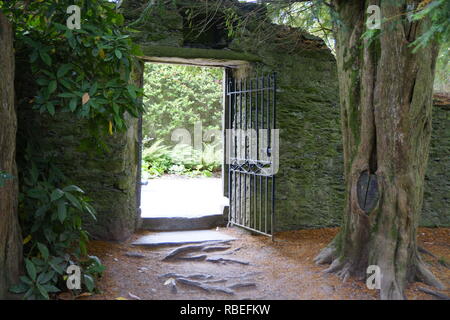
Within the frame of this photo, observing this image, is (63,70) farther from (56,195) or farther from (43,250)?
(43,250)

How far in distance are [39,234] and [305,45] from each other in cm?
460

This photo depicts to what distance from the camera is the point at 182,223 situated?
6723mm

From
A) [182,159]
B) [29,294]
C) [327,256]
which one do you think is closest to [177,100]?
[182,159]

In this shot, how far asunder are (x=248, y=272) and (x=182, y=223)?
1.93m

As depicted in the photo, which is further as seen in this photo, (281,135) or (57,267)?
(281,135)

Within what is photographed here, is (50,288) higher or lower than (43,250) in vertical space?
lower

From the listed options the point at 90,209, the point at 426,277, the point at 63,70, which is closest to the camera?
the point at 63,70

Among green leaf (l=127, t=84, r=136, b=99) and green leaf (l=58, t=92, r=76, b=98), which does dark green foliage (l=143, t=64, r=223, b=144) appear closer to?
green leaf (l=127, t=84, r=136, b=99)

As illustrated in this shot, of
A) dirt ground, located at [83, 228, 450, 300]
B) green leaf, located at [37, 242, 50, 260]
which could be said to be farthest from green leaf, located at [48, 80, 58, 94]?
dirt ground, located at [83, 228, 450, 300]

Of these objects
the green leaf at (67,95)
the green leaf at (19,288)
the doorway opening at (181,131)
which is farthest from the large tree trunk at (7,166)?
the doorway opening at (181,131)

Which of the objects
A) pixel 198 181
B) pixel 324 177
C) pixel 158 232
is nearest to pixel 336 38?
pixel 324 177

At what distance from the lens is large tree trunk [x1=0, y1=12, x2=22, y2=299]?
362 centimetres

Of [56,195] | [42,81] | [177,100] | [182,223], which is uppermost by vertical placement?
[177,100]

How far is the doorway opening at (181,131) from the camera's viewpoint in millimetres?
12172
